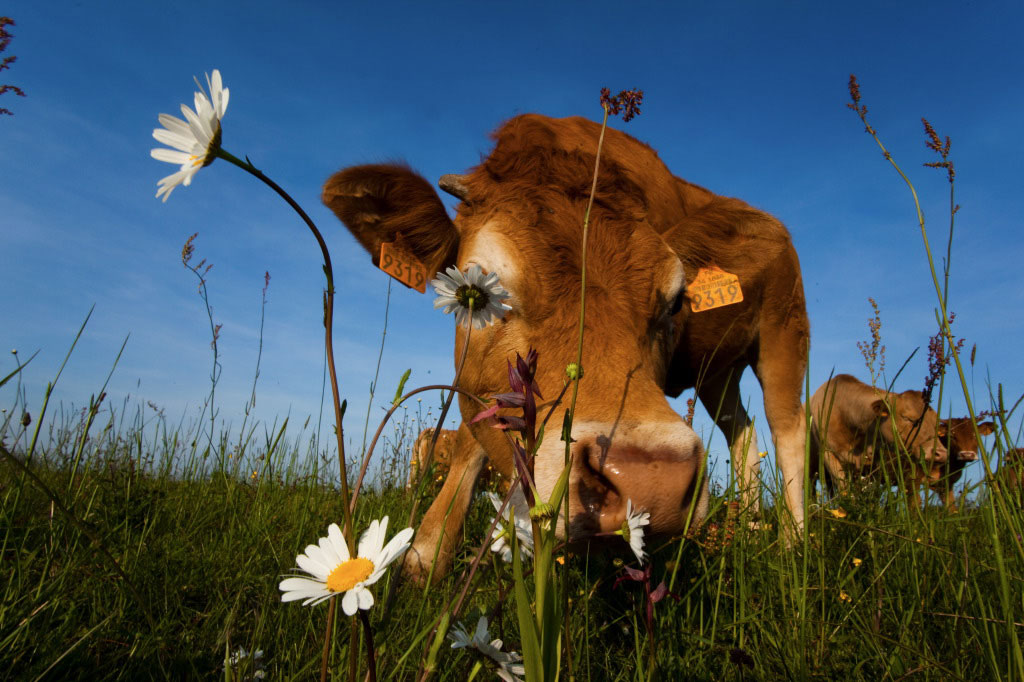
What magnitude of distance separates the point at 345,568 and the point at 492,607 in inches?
42.4

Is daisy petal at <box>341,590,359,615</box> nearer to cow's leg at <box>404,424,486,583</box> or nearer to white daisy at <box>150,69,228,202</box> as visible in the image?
white daisy at <box>150,69,228,202</box>

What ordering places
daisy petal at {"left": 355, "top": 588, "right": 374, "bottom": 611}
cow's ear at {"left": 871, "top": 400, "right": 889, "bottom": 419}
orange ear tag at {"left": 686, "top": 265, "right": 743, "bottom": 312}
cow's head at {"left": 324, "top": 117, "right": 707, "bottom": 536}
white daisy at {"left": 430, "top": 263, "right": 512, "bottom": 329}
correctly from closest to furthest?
1. daisy petal at {"left": 355, "top": 588, "right": 374, "bottom": 611}
2. white daisy at {"left": 430, "top": 263, "right": 512, "bottom": 329}
3. cow's head at {"left": 324, "top": 117, "right": 707, "bottom": 536}
4. cow's ear at {"left": 871, "top": 400, "right": 889, "bottom": 419}
5. orange ear tag at {"left": 686, "top": 265, "right": 743, "bottom": 312}

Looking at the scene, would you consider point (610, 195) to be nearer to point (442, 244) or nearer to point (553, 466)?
point (442, 244)

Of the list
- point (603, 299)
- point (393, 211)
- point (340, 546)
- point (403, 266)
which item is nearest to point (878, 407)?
point (603, 299)

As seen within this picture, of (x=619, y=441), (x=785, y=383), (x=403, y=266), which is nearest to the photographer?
(x=619, y=441)

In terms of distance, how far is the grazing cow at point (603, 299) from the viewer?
6.42 ft

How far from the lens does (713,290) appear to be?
3.78m

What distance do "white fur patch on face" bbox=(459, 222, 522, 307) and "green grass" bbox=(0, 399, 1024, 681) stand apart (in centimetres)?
128

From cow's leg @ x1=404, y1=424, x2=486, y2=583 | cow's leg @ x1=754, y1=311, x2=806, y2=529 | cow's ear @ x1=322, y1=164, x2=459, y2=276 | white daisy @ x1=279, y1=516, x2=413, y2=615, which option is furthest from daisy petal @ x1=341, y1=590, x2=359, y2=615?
cow's leg @ x1=754, y1=311, x2=806, y2=529

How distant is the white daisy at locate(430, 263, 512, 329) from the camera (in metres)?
1.07

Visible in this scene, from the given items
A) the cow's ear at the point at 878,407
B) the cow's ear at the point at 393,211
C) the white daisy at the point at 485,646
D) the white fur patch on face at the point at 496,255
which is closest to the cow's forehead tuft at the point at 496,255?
the white fur patch on face at the point at 496,255

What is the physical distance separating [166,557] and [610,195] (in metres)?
2.63

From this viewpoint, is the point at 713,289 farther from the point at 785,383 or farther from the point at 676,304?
the point at 785,383

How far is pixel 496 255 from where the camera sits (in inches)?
117
